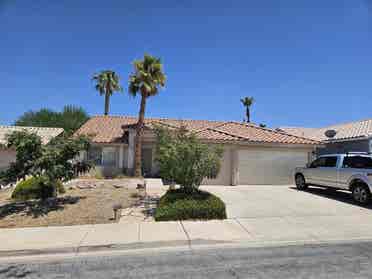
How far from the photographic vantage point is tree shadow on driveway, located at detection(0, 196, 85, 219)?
8.42 metres

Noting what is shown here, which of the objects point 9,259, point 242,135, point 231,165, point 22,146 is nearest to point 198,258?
point 9,259

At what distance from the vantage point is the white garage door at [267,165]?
16125mm

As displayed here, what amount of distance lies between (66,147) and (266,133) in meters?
13.6

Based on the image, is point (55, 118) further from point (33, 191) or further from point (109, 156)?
point (33, 191)

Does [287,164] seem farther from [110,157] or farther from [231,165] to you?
[110,157]

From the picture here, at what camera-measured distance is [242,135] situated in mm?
17250

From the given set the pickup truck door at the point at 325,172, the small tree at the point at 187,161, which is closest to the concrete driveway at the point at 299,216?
the pickup truck door at the point at 325,172

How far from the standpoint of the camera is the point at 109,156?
20.0 meters

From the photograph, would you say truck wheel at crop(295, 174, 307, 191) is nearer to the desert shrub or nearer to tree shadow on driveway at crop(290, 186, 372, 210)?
tree shadow on driveway at crop(290, 186, 372, 210)

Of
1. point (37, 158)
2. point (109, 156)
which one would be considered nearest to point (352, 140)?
point (109, 156)

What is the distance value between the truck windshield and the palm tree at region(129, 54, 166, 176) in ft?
41.4

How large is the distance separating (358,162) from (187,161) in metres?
7.48

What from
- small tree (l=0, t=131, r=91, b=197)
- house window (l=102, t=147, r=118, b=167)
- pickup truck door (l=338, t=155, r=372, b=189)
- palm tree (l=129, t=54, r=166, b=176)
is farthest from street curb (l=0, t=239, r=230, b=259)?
house window (l=102, t=147, r=118, b=167)

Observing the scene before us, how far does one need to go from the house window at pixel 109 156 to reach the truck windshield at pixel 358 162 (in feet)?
50.7
